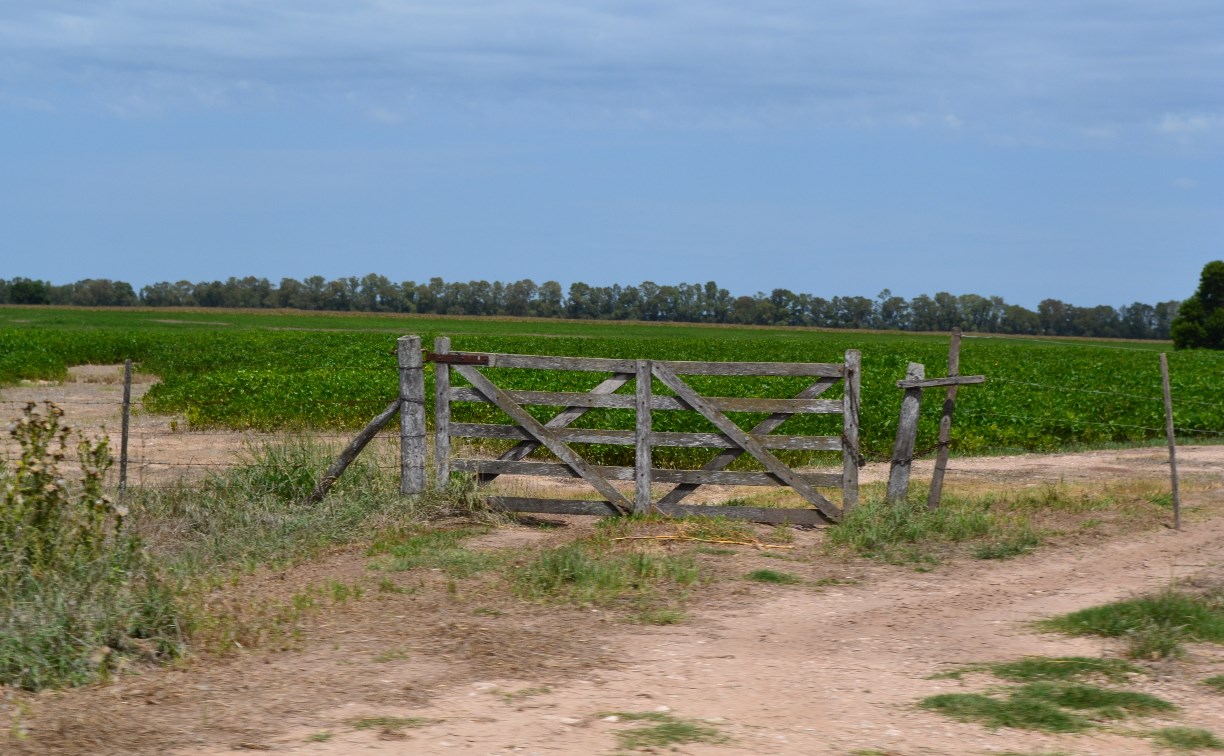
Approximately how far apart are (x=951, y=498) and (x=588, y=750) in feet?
28.1

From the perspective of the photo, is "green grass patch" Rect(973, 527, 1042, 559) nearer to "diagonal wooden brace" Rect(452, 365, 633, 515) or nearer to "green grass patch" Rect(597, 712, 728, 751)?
"diagonal wooden brace" Rect(452, 365, 633, 515)

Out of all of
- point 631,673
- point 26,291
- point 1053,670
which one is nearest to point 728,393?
point 1053,670

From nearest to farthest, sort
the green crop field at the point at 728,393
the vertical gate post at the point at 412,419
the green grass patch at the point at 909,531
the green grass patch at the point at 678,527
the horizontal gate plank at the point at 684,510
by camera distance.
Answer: the green grass patch at the point at 909,531 → the green grass patch at the point at 678,527 → the horizontal gate plank at the point at 684,510 → the vertical gate post at the point at 412,419 → the green crop field at the point at 728,393

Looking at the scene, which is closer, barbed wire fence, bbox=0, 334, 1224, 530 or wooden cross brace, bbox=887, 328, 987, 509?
wooden cross brace, bbox=887, 328, 987, 509

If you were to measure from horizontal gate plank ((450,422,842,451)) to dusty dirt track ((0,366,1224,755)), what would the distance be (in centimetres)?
170

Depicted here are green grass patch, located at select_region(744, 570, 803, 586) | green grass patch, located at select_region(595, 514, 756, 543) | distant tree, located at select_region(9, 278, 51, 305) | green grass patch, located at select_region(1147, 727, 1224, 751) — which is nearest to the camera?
green grass patch, located at select_region(1147, 727, 1224, 751)

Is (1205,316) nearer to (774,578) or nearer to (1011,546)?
(1011,546)

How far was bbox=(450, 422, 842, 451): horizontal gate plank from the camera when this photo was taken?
1202 centimetres

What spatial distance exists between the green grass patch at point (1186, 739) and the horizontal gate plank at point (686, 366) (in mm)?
5879

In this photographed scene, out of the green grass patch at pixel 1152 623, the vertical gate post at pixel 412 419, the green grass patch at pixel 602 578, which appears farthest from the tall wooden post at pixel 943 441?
the vertical gate post at pixel 412 419

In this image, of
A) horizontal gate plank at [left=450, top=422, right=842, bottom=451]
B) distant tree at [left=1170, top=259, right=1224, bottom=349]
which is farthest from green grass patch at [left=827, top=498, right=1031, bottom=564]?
distant tree at [left=1170, top=259, right=1224, bottom=349]

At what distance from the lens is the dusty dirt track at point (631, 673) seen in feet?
20.0

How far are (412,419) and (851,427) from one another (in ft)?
14.5

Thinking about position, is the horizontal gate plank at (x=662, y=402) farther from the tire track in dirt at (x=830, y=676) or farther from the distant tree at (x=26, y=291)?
the distant tree at (x=26, y=291)
